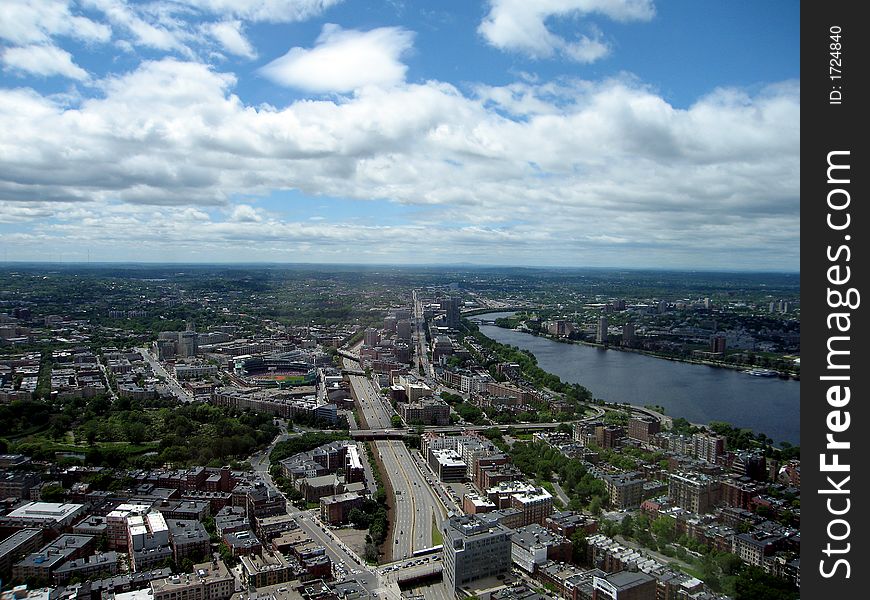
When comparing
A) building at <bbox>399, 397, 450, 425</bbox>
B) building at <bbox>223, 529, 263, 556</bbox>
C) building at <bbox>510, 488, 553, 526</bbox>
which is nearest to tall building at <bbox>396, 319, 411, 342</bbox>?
building at <bbox>399, 397, 450, 425</bbox>

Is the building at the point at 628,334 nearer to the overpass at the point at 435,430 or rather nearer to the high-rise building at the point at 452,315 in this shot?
the high-rise building at the point at 452,315

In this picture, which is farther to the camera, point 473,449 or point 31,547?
point 473,449

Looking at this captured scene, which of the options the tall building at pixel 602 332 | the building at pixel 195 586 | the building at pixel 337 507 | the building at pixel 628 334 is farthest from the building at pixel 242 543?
the tall building at pixel 602 332

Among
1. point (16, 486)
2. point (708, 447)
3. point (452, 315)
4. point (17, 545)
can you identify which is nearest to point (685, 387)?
point (708, 447)
